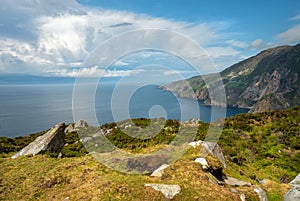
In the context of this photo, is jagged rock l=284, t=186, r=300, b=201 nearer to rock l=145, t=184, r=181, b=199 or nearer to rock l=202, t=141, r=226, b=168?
rock l=202, t=141, r=226, b=168

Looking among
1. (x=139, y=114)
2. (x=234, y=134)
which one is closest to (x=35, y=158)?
(x=234, y=134)

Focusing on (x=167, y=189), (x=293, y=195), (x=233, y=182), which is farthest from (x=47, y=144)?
(x=293, y=195)

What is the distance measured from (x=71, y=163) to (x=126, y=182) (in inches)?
247

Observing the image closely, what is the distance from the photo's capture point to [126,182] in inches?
515

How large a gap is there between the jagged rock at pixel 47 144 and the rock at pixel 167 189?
1416cm

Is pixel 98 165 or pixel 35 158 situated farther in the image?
pixel 35 158

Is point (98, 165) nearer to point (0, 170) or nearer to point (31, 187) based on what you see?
point (31, 187)

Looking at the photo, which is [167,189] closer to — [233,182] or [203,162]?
[203,162]

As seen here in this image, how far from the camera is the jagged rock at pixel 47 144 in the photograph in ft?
70.5

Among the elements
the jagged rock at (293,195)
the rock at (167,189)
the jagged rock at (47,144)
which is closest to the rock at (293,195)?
the jagged rock at (293,195)

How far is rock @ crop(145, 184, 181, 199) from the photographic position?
11788 mm

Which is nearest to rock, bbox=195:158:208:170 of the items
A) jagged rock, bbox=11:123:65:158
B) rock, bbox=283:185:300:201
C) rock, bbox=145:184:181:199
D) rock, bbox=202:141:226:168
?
rock, bbox=202:141:226:168

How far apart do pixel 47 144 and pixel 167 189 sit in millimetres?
15880

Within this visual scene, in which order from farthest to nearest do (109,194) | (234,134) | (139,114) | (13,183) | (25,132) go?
(139,114) → (25,132) → (234,134) → (13,183) → (109,194)
